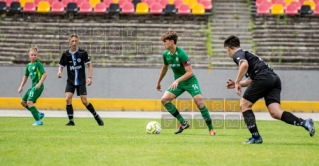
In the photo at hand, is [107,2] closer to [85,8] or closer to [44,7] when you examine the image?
[85,8]

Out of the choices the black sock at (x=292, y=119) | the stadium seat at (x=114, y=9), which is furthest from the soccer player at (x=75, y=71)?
the stadium seat at (x=114, y=9)

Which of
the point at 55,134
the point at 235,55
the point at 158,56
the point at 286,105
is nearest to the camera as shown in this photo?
the point at 235,55

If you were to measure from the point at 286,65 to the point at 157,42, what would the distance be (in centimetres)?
603

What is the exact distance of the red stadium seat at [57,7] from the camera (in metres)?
31.1

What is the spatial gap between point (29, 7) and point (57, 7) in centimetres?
142

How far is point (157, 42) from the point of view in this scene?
2959cm

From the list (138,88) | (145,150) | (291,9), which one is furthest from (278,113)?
(291,9)

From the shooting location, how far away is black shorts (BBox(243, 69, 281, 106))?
1129 cm

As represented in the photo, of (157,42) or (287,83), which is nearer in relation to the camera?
(287,83)

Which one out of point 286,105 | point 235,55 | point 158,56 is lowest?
point 286,105

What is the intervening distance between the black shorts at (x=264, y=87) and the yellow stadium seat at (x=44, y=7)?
70.2 ft

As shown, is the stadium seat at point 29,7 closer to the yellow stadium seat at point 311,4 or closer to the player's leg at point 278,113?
the yellow stadium seat at point 311,4

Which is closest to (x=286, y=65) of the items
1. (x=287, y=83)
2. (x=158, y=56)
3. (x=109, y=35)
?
(x=287, y=83)

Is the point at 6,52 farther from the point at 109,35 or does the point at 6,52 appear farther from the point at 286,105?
the point at 286,105
